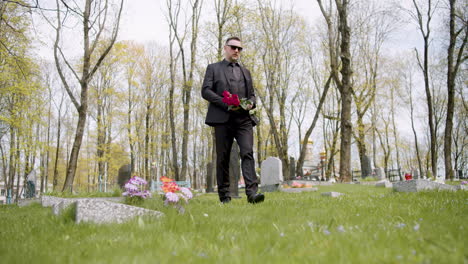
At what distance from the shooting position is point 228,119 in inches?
220

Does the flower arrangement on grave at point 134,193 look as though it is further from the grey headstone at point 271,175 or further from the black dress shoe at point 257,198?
the grey headstone at point 271,175

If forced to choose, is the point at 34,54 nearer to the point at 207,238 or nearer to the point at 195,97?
the point at 195,97

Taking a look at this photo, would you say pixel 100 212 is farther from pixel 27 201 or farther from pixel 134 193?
pixel 27 201

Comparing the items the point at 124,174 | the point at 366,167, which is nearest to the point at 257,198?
the point at 124,174

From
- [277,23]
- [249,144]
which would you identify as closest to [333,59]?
[277,23]

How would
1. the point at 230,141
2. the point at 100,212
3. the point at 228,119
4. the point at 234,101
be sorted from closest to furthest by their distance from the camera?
the point at 100,212 → the point at 234,101 → the point at 228,119 → the point at 230,141

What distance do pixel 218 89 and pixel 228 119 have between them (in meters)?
0.59

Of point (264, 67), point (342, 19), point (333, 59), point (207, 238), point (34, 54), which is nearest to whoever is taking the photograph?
point (207, 238)

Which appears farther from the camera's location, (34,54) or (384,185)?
(34,54)

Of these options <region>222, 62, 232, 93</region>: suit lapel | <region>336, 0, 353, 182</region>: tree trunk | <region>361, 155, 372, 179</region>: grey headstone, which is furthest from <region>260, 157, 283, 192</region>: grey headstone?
<region>361, 155, 372, 179</region>: grey headstone

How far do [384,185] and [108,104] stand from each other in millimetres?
24909

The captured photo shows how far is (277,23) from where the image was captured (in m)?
27.0

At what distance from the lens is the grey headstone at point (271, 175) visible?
15084mm

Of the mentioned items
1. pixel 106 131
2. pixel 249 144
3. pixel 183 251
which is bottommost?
pixel 183 251
